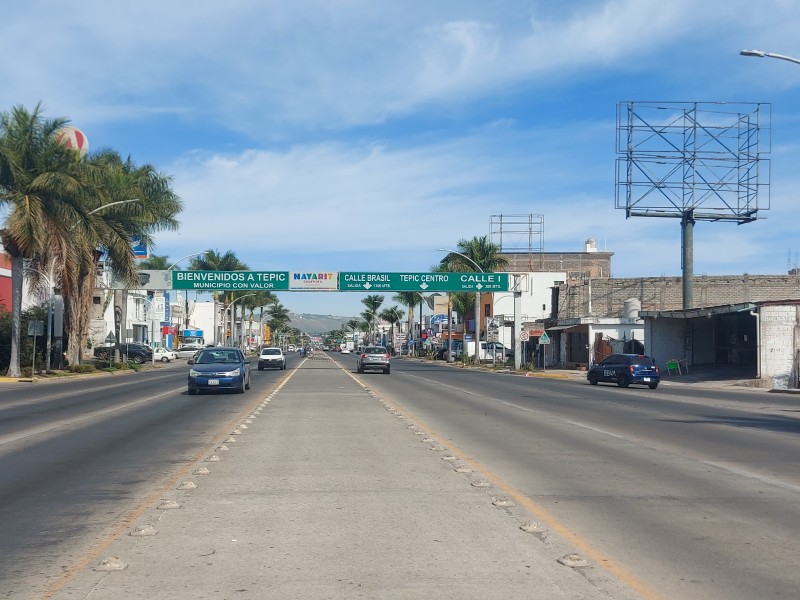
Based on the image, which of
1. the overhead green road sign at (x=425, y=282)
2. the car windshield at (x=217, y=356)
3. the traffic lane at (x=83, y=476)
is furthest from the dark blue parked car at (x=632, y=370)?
the overhead green road sign at (x=425, y=282)

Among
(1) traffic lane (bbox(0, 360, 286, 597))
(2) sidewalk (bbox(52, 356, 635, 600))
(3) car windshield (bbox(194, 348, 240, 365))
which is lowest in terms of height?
(1) traffic lane (bbox(0, 360, 286, 597))

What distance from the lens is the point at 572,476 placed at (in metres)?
11.9

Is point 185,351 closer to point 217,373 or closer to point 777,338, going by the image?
point 217,373

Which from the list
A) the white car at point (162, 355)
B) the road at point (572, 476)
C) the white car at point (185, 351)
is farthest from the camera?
the white car at point (185, 351)

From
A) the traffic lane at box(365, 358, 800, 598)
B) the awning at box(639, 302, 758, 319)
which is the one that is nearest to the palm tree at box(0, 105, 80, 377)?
the traffic lane at box(365, 358, 800, 598)

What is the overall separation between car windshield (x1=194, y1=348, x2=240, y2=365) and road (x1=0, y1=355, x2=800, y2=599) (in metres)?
4.36

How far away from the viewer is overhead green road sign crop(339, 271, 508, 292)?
216ft

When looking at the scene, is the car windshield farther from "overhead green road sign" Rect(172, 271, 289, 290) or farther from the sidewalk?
"overhead green road sign" Rect(172, 271, 289, 290)

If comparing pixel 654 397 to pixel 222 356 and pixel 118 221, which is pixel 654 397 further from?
pixel 118 221

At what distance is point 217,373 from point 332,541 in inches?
873

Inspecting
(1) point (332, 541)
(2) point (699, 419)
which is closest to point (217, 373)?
(2) point (699, 419)

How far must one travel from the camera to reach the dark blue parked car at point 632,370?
39.5 meters

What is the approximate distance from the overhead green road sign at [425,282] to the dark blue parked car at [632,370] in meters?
24.4

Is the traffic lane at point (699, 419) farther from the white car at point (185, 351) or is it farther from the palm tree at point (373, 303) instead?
the palm tree at point (373, 303)
